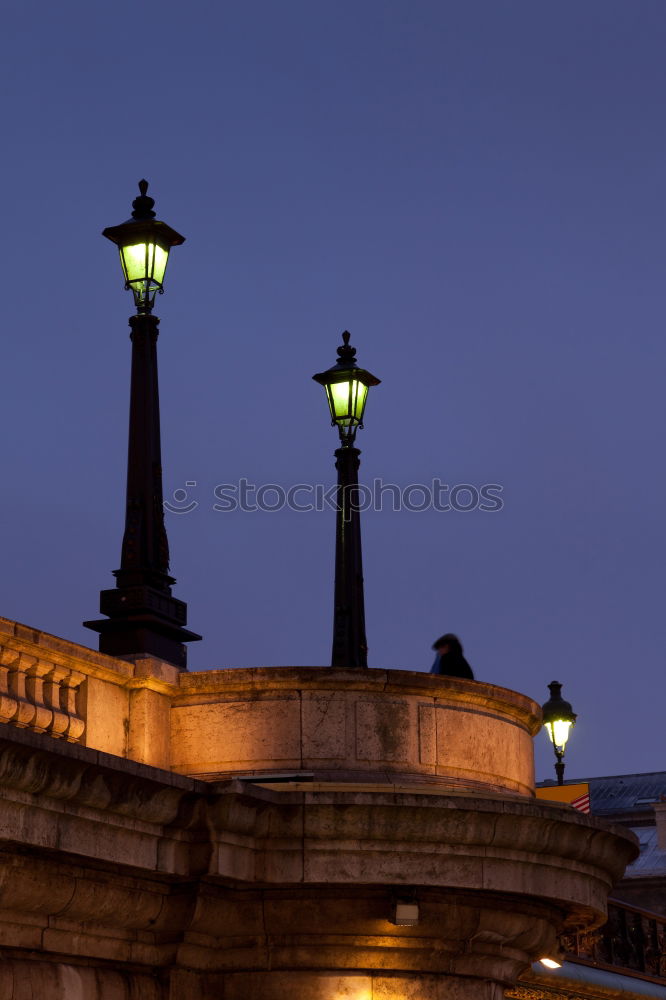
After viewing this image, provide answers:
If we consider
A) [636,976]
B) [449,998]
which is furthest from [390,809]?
[636,976]

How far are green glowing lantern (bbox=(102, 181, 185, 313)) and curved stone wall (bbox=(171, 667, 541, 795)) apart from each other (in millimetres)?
3284

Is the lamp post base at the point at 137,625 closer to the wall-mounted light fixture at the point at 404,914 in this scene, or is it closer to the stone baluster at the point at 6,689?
the stone baluster at the point at 6,689

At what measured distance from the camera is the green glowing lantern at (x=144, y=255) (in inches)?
605

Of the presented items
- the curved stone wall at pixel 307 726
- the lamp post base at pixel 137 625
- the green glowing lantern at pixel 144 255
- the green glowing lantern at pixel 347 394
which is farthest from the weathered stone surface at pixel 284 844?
the green glowing lantern at pixel 347 394

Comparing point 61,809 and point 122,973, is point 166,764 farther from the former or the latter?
point 61,809

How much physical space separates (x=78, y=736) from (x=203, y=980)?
2.29 meters

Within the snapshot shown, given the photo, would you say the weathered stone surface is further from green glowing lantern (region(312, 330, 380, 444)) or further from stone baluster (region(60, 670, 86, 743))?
green glowing lantern (region(312, 330, 380, 444))

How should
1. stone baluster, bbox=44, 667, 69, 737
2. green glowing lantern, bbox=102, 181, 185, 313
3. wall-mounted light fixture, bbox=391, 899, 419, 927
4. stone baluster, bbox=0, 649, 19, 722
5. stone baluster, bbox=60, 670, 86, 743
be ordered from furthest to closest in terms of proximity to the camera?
1. green glowing lantern, bbox=102, 181, 185, 313
2. wall-mounted light fixture, bbox=391, 899, 419, 927
3. stone baluster, bbox=60, 670, 86, 743
4. stone baluster, bbox=44, 667, 69, 737
5. stone baluster, bbox=0, 649, 19, 722

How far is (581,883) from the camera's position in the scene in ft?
49.1

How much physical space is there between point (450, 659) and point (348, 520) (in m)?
3.04

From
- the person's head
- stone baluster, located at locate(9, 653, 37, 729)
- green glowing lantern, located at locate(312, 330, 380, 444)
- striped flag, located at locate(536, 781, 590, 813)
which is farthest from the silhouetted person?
striped flag, located at locate(536, 781, 590, 813)

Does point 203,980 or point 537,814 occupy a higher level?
point 537,814

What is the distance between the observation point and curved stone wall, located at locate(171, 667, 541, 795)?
563 inches

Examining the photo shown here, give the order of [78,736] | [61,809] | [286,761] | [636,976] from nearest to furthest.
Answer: [61,809] → [78,736] → [286,761] → [636,976]
